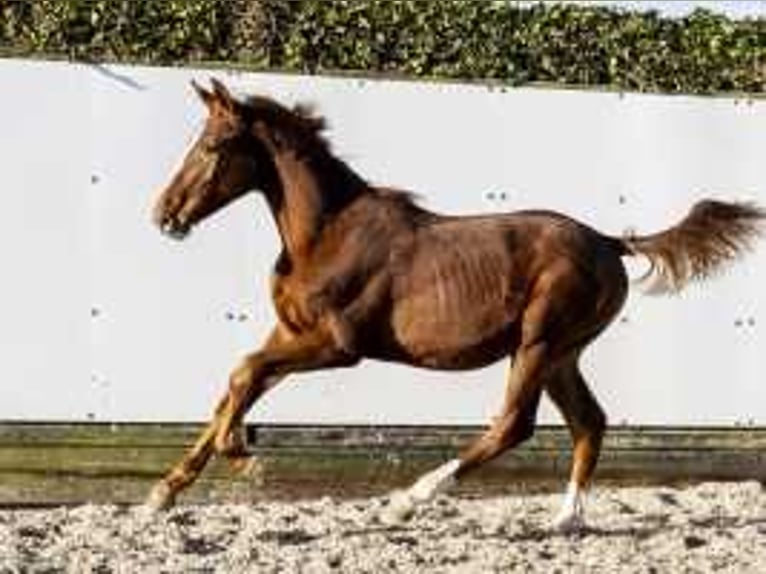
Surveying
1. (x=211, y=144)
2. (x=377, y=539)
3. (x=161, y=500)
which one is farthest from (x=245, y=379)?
(x=211, y=144)

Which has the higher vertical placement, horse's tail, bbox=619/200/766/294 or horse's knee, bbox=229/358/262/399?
horse's tail, bbox=619/200/766/294

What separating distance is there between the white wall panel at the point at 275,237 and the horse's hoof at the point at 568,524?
1835 mm

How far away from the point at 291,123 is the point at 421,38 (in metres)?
4.64

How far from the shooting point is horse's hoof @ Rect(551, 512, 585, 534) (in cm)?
987

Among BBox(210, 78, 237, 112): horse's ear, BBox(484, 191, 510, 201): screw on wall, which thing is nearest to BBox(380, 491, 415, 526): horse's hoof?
BBox(210, 78, 237, 112): horse's ear

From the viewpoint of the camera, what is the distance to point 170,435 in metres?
11.8

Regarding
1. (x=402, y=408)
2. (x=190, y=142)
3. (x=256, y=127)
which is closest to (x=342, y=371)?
(x=402, y=408)

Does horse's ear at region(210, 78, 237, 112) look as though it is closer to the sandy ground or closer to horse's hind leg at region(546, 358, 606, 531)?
the sandy ground

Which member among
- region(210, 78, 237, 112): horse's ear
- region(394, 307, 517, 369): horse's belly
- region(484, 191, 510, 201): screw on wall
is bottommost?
region(394, 307, 517, 369): horse's belly

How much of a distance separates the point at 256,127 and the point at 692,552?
8.98ft

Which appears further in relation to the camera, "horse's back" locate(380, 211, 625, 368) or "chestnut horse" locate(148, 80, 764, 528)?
"horse's back" locate(380, 211, 625, 368)

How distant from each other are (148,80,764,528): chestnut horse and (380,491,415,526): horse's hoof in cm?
1

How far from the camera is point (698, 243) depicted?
10391 mm

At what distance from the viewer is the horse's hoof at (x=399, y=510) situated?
9555mm
